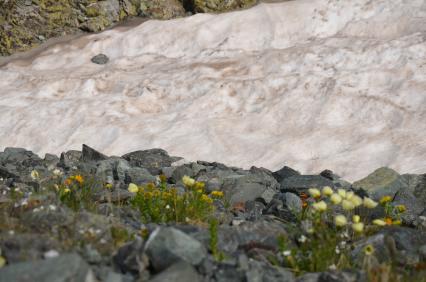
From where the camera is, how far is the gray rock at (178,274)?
13.1 feet

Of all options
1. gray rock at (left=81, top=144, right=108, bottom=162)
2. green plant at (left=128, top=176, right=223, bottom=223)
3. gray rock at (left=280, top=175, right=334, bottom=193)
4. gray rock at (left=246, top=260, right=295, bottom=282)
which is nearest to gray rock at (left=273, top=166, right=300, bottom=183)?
gray rock at (left=280, top=175, right=334, bottom=193)

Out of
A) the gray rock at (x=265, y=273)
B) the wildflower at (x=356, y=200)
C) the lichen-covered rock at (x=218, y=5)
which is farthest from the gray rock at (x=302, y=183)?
the lichen-covered rock at (x=218, y=5)

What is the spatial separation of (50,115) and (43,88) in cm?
183

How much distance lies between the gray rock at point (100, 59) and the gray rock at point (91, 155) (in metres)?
6.82

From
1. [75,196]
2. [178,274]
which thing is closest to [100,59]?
[75,196]

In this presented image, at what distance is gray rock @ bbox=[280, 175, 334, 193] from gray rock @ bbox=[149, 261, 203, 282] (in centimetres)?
535

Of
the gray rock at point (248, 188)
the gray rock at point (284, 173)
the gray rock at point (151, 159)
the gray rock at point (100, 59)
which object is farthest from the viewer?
the gray rock at point (100, 59)

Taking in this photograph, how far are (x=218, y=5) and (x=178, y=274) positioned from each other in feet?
61.4

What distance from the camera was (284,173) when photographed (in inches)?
420

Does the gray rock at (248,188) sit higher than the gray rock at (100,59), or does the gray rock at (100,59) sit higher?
the gray rock at (248,188)

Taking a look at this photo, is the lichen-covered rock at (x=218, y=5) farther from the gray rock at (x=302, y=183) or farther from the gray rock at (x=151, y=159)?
the gray rock at (x=302, y=183)

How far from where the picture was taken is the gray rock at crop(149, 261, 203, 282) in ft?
13.1

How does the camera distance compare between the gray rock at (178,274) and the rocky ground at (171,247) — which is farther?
the rocky ground at (171,247)

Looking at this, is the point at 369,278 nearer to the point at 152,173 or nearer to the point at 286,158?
the point at 152,173
